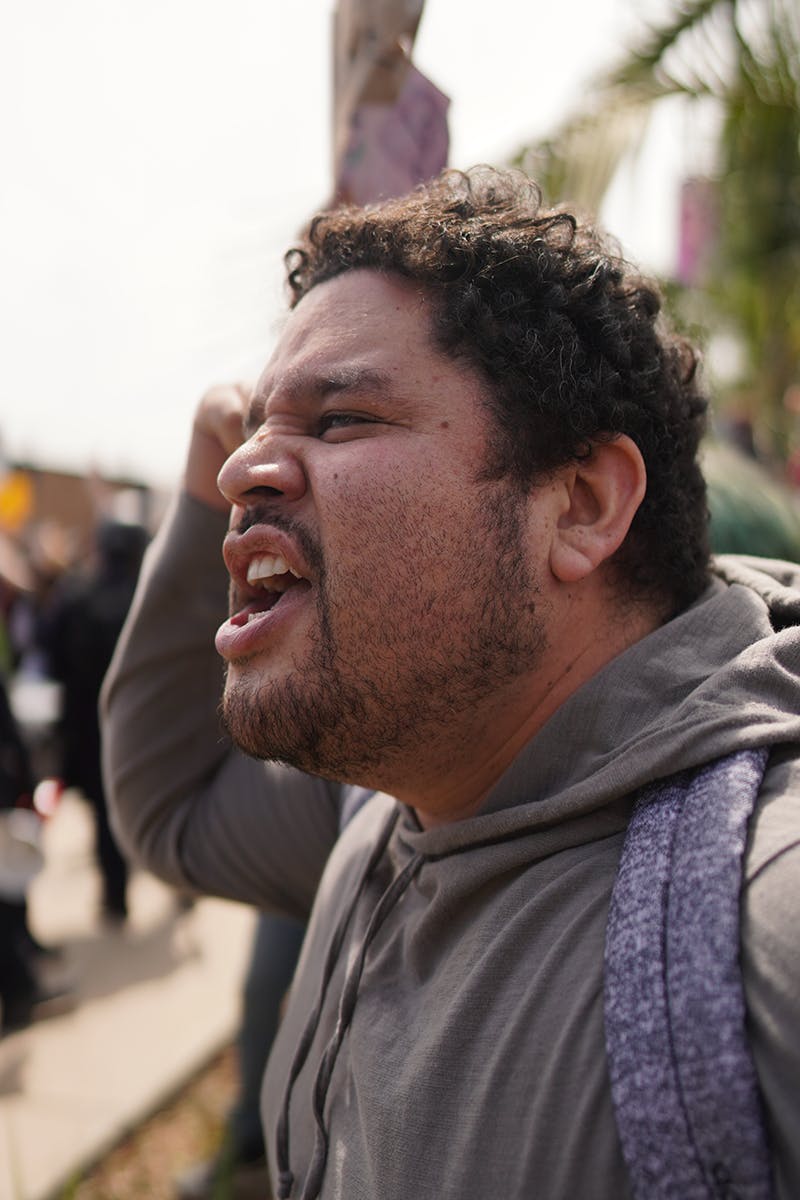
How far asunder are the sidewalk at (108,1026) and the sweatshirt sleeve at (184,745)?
2.76 feet

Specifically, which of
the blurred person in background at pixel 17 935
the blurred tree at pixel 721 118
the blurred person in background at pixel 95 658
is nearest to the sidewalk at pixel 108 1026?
the blurred person in background at pixel 17 935

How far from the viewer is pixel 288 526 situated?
1353mm

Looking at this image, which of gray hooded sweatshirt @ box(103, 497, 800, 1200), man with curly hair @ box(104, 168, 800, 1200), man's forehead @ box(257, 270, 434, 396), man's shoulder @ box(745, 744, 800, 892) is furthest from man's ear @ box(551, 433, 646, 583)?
man's shoulder @ box(745, 744, 800, 892)

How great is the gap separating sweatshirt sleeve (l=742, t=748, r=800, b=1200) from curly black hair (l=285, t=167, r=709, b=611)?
0.54 meters

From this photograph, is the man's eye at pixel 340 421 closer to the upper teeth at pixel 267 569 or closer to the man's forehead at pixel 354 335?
the man's forehead at pixel 354 335

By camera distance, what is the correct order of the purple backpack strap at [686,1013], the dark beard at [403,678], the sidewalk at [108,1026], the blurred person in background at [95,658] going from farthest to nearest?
1. the blurred person in background at [95,658]
2. the sidewalk at [108,1026]
3. the dark beard at [403,678]
4. the purple backpack strap at [686,1013]

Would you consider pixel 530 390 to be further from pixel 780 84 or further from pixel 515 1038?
pixel 780 84

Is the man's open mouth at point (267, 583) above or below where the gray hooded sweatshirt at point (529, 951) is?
above

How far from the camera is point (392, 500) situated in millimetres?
1296

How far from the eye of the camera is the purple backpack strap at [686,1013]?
818 mm

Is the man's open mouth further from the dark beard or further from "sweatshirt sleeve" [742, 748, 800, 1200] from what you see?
"sweatshirt sleeve" [742, 748, 800, 1200]

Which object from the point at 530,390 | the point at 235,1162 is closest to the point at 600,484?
the point at 530,390

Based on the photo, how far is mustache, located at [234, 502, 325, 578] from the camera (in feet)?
4.35

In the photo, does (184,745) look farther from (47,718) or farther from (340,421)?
(47,718)
